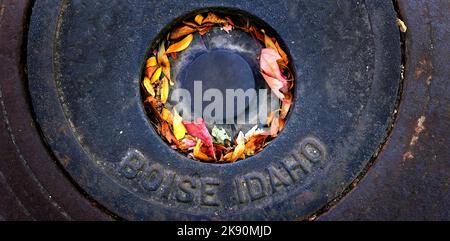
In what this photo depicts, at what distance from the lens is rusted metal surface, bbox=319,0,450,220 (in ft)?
6.18

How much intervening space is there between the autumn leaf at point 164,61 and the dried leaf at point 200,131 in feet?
0.62

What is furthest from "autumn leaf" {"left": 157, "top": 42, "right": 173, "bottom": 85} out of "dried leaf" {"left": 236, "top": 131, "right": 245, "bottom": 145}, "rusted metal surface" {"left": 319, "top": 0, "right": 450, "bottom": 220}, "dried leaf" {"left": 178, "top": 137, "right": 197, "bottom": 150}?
"rusted metal surface" {"left": 319, "top": 0, "right": 450, "bottom": 220}

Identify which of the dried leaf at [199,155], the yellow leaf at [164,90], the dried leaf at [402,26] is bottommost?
the dried leaf at [199,155]

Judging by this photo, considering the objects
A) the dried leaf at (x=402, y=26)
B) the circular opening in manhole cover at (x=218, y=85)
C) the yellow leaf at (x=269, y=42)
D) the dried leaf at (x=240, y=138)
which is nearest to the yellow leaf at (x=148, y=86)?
the circular opening in manhole cover at (x=218, y=85)

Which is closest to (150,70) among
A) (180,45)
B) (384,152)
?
(180,45)

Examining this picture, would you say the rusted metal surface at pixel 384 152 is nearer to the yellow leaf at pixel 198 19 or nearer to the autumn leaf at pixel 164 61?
the autumn leaf at pixel 164 61

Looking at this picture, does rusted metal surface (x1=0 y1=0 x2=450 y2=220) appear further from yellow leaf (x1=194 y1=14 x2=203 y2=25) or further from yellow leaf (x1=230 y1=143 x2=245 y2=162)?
yellow leaf (x1=194 y1=14 x2=203 y2=25)

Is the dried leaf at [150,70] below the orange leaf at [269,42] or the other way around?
below

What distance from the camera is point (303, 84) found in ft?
6.26

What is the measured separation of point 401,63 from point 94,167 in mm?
1223

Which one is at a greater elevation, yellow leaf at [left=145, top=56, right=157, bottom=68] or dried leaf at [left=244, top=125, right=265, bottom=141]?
yellow leaf at [left=145, top=56, right=157, bottom=68]

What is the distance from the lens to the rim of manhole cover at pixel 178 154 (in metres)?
1.89
